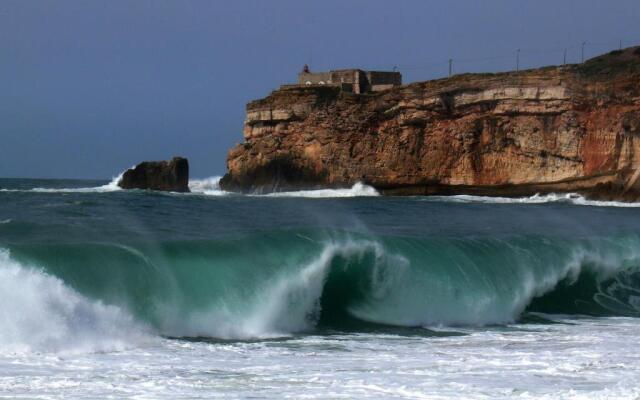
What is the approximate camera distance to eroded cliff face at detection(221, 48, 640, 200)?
46406mm

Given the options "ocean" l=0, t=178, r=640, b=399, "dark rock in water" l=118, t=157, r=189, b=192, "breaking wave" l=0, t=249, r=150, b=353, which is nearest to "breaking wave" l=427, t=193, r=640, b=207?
"dark rock in water" l=118, t=157, r=189, b=192

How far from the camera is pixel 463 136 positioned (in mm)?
49781

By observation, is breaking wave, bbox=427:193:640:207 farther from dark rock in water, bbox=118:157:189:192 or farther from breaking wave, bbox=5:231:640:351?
breaking wave, bbox=5:231:640:351

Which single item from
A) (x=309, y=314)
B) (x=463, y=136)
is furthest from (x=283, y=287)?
(x=463, y=136)

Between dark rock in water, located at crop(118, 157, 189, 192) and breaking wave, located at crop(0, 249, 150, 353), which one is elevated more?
dark rock in water, located at crop(118, 157, 189, 192)

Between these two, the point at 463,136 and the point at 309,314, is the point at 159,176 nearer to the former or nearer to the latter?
the point at 463,136

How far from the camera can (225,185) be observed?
55.6m

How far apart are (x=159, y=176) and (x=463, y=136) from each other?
51.6 ft

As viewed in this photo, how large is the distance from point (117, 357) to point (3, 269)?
224 cm

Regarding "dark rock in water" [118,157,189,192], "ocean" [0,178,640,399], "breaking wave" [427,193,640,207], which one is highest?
"dark rock in water" [118,157,189,192]

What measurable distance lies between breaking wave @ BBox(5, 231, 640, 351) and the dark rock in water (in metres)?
35.7

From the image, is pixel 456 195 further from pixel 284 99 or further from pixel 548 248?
pixel 548 248

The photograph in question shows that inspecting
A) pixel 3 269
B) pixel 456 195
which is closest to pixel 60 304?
pixel 3 269

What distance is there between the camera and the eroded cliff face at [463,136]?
4641 centimetres
